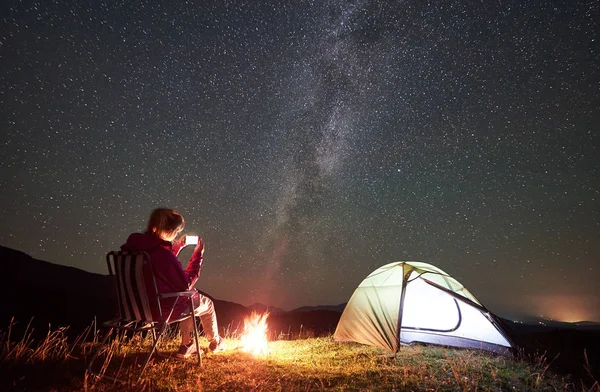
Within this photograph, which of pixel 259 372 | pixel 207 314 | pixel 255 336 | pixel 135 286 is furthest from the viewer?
pixel 255 336

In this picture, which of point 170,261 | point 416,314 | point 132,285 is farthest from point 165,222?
point 416,314

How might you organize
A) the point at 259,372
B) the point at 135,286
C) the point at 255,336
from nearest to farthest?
1. the point at 135,286
2. the point at 259,372
3. the point at 255,336

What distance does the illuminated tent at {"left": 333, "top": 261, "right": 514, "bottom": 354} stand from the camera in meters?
5.94

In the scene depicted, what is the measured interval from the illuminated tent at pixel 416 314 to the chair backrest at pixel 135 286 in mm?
3957

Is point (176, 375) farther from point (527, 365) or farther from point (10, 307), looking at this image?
point (10, 307)

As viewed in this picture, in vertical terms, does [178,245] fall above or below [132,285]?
above

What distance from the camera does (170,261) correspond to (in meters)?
3.53

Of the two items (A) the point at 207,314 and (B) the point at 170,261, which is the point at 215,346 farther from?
(B) the point at 170,261

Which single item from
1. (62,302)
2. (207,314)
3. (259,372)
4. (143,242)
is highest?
(143,242)

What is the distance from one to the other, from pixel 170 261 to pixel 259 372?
1513 mm

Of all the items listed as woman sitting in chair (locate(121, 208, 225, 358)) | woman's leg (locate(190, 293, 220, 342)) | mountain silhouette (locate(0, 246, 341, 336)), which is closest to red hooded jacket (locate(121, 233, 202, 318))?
woman sitting in chair (locate(121, 208, 225, 358))

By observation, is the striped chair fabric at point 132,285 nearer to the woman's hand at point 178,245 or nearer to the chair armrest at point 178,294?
the chair armrest at point 178,294

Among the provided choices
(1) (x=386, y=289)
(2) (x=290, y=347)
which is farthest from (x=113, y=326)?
(1) (x=386, y=289)

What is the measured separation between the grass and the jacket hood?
1.17 metres
